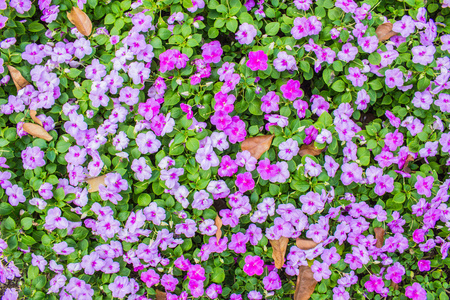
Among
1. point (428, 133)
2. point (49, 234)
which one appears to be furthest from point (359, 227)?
point (49, 234)

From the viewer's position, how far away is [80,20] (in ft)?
A: 8.74

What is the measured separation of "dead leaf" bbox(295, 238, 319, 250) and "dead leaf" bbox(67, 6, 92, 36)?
2273mm

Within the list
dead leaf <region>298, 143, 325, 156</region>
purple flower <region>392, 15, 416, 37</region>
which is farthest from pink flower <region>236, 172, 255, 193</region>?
purple flower <region>392, 15, 416, 37</region>

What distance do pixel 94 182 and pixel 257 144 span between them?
3.96 ft

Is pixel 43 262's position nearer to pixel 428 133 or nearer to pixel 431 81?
pixel 428 133

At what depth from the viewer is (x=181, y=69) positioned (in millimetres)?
2523

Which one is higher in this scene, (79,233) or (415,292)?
(79,233)

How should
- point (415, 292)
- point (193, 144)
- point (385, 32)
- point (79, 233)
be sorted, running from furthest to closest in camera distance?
point (415, 292)
point (385, 32)
point (79, 233)
point (193, 144)

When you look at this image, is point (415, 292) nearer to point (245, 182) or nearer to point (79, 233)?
point (245, 182)

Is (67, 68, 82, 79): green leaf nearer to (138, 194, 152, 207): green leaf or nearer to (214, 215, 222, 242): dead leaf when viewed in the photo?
(138, 194, 152, 207): green leaf

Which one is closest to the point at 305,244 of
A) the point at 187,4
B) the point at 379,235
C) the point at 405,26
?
the point at 379,235

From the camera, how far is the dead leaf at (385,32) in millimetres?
2678

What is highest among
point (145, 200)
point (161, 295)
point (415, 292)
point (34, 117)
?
point (34, 117)

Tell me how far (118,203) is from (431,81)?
2573 millimetres
